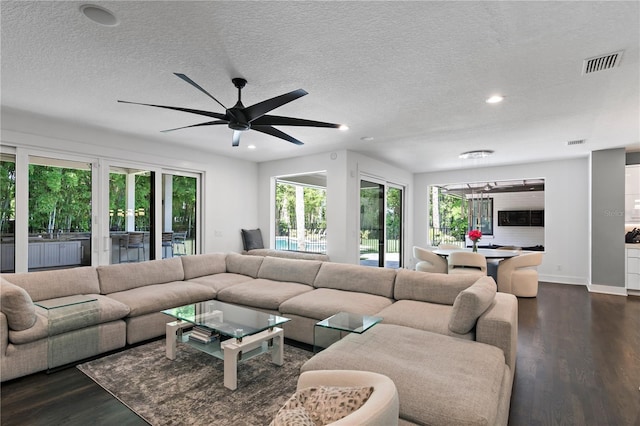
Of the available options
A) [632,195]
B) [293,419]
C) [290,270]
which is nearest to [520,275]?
[632,195]

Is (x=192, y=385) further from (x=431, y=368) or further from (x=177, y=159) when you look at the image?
(x=177, y=159)

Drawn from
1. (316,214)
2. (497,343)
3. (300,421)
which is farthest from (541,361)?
(316,214)

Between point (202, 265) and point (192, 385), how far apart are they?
2456 millimetres

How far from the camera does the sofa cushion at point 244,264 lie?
4.82 metres

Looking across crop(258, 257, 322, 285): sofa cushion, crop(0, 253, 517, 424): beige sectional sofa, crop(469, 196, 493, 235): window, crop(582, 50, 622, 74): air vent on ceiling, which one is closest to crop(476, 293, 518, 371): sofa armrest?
crop(0, 253, 517, 424): beige sectional sofa

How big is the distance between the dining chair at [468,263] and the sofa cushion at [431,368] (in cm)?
314

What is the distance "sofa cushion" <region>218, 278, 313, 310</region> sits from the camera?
361cm

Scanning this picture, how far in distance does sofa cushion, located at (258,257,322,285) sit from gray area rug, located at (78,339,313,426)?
113 centimetres

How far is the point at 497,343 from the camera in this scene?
232 cm

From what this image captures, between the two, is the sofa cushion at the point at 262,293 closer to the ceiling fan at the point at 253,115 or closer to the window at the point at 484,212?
the ceiling fan at the point at 253,115

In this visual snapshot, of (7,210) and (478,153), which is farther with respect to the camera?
(478,153)

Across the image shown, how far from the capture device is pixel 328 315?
3.14 meters

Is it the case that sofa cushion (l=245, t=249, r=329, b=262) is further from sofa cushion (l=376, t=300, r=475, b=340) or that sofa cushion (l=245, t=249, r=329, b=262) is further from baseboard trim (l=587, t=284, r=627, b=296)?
baseboard trim (l=587, t=284, r=627, b=296)

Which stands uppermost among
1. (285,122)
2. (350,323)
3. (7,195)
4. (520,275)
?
(285,122)
